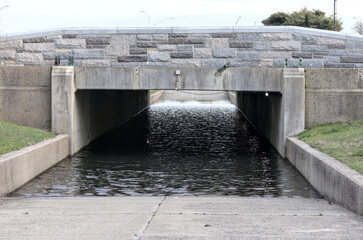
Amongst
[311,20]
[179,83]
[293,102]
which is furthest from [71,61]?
[311,20]

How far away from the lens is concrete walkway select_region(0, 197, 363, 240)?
883 cm

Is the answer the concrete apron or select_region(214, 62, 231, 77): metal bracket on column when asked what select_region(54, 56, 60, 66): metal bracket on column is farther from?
select_region(214, 62, 231, 77): metal bracket on column

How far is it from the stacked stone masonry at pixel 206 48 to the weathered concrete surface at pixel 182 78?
1.11 ft

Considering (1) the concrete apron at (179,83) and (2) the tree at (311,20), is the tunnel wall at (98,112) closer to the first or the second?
(1) the concrete apron at (179,83)

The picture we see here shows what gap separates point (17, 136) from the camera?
18.7 meters

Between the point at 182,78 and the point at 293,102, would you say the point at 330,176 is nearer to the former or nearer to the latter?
the point at 293,102

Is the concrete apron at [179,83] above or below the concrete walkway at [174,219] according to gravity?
above

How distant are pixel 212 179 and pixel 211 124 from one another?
67.0 feet

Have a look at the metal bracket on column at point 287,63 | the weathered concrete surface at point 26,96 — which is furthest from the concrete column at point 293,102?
the weathered concrete surface at point 26,96

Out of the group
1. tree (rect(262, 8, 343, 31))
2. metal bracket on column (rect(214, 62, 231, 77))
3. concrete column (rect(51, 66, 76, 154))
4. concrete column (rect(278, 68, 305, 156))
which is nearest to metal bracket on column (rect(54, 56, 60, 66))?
concrete column (rect(51, 66, 76, 154))

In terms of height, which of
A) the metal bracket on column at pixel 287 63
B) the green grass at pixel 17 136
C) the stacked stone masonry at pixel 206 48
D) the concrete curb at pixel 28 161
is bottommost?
the concrete curb at pixel 28 161

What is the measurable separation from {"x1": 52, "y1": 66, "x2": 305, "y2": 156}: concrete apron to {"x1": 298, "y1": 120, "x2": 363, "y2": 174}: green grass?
106 cm

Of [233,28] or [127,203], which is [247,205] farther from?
[233,28]

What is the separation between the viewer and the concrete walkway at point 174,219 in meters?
8.83
